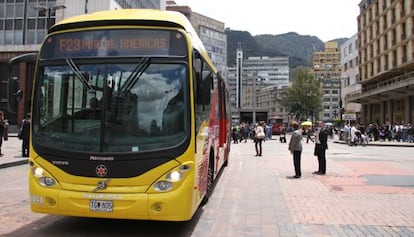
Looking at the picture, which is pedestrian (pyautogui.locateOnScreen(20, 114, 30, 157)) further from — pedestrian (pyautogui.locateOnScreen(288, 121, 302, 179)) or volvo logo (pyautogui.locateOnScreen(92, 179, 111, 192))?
volvo logo (pyautogui.locateOnScreen(92, 179, 111, 192))

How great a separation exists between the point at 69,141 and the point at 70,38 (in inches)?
58.2

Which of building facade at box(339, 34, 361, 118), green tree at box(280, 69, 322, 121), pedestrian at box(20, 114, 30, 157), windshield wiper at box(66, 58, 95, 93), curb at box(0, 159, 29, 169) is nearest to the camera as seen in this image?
windshield wiper at box(66, 58, 95, 93)

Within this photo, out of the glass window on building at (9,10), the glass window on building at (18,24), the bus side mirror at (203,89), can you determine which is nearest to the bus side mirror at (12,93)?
the bus side mirror at (203,89)

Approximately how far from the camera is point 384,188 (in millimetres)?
10508

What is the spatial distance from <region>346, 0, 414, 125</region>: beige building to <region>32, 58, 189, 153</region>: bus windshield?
42371mm

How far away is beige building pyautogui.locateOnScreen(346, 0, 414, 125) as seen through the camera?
1976 inches

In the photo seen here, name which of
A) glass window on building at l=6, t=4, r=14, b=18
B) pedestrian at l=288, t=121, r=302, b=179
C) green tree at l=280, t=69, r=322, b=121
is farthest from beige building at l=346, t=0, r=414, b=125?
glass window on building at l=6, t=4, r=14, b=18

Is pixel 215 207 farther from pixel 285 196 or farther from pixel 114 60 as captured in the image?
pixel 114 60

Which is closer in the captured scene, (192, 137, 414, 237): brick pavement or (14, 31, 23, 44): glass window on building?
(192, 137, 414, 237): brick pavement

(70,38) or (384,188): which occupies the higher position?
(70,38)

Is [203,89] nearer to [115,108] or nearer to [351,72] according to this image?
[115,108]

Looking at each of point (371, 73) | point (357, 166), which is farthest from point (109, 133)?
point (371, 73)

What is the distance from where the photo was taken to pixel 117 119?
566 centimetres

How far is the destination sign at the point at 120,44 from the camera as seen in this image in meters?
5.88
